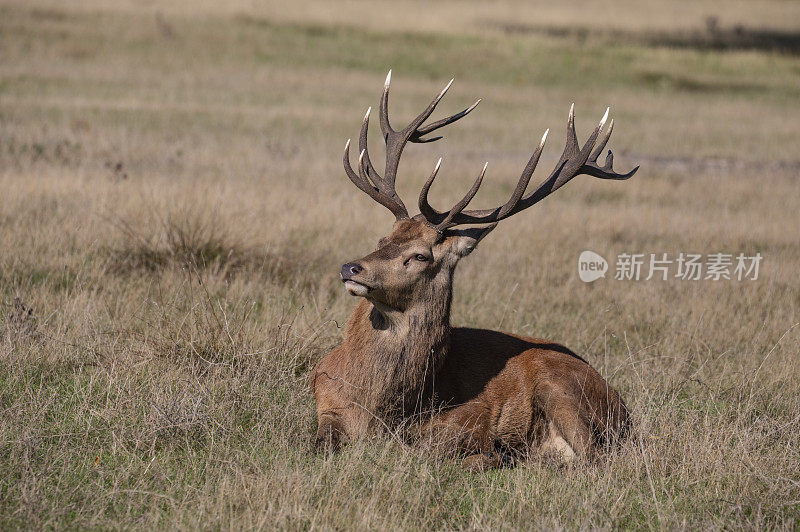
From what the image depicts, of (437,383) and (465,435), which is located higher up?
(437,383)

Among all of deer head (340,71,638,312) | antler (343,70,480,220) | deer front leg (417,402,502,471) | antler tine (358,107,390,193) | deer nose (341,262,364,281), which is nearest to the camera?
deer nose (341,262,364,281)

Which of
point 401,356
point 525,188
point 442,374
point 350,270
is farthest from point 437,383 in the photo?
point 525,188

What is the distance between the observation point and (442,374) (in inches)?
209

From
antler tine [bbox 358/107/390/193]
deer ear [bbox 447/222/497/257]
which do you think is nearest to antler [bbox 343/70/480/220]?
antler tine [bbox 358/107/390/193]

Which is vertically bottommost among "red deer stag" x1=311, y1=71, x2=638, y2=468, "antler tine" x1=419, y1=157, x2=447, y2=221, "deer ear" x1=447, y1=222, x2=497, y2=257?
"red deer stag" x1=311, y1=71, x2=638, y2=468

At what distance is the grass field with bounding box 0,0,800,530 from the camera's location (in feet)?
14.2

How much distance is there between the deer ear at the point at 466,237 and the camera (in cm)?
520

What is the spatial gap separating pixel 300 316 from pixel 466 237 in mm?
A: 2041

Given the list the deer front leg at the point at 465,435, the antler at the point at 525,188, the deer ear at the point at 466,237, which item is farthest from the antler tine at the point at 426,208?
the deer front leg at the point at 465,435

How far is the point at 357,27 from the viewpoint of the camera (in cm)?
3994

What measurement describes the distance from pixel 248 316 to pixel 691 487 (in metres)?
3.14

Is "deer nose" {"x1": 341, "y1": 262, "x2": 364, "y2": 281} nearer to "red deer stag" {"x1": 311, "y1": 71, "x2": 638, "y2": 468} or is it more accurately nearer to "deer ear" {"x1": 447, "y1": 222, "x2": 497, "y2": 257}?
"red deer stag" {"x1": 311, "y1": 71, "x2": 638, "y2": 468}

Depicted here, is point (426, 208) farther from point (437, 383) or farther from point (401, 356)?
point (437, 383)

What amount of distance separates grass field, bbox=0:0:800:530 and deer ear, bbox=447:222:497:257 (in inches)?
45.8
